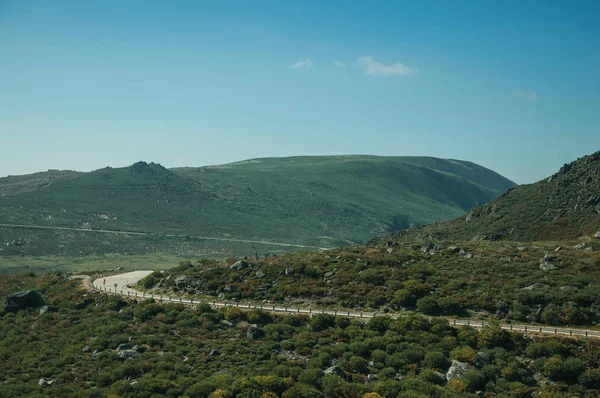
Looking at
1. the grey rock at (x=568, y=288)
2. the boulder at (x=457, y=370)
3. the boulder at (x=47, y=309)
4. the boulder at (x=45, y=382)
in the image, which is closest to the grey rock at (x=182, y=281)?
the boulder at (x=47, y=309)

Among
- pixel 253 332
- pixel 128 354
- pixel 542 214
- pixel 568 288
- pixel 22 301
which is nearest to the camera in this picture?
pixel 128 354

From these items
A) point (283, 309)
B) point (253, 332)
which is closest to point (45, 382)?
point (253, 332)

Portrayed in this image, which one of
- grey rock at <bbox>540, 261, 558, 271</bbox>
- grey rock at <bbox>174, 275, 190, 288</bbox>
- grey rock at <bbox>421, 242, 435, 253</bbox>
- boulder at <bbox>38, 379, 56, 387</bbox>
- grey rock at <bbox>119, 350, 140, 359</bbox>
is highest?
grey rock at <bbox>421, 242, 435, 253</bbox>

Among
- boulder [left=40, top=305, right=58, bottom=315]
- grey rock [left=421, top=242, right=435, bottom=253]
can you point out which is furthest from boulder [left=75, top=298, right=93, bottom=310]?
grey rock [left=421, top=242, right=435, bottom=253]

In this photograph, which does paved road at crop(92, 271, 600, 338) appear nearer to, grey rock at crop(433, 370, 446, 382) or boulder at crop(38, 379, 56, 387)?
grey rock at crop(433, 370, 446, 382)

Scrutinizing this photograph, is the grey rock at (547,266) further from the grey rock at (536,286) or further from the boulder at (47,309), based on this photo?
the boulder at (47,309)

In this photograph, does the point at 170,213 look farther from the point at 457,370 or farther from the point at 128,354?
the point at 457,370

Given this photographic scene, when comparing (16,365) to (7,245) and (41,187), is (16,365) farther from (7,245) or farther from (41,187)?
(41,187)
